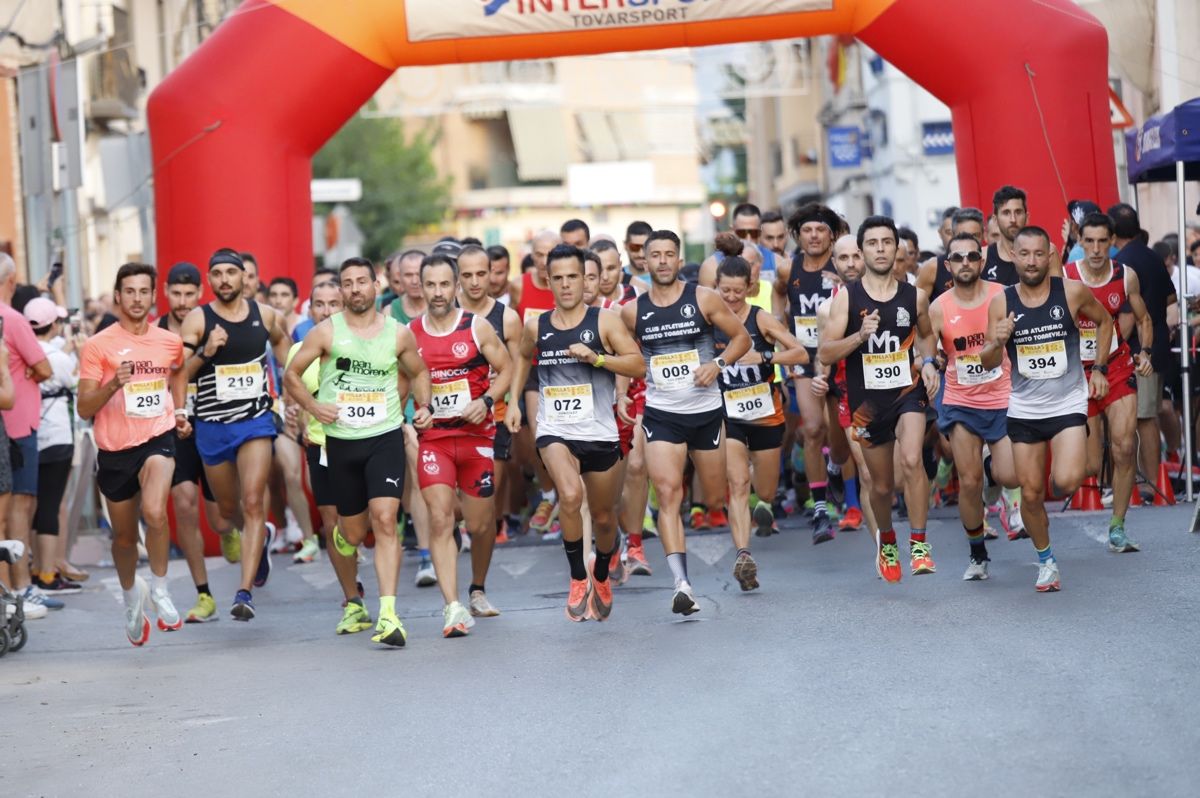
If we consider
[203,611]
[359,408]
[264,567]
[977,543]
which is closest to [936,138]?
[264,567]

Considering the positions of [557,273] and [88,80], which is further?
[88,80]

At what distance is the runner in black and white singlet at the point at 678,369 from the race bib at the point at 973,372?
111 cm

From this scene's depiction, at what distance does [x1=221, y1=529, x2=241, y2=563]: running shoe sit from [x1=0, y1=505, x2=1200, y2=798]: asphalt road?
0.74 meters

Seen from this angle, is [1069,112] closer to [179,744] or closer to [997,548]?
[997,548]

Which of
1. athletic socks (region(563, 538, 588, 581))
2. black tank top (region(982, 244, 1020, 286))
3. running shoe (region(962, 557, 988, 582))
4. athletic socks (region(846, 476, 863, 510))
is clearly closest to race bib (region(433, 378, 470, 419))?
→ athletic socks (region(563, 538, 588, 581))

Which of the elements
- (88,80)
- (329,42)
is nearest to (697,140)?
(88,80)

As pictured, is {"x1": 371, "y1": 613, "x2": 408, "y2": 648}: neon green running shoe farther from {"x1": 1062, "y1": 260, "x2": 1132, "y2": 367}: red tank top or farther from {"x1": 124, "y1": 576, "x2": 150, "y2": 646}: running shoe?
{"x1": 1062, "y1": 260, "x2": 1132, "y2": 367}: red tank top

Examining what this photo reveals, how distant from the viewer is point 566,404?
32.7 ft

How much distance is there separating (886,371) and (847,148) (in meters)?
28.3

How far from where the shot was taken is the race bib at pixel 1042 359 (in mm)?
10016

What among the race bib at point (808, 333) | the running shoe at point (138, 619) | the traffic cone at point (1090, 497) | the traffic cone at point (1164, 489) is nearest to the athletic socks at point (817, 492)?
the race bib at point (808, 333)

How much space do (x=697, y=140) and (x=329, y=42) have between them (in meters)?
51.4

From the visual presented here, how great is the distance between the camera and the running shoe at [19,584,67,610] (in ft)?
39.7

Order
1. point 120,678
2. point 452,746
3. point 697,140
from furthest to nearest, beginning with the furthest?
point 697,140
point 120,678
point 452,746
